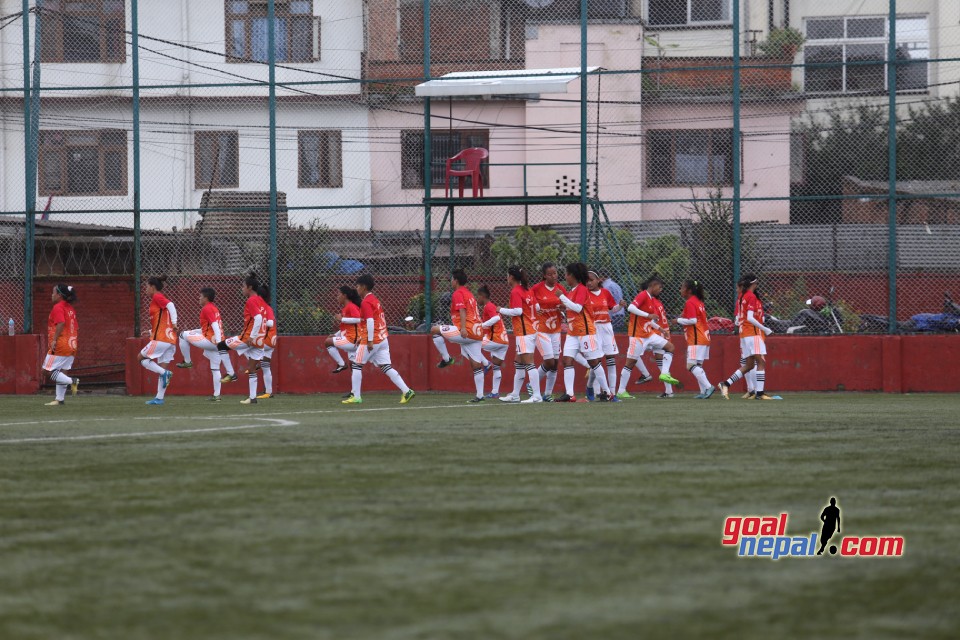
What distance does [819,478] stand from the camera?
7770 millimetres

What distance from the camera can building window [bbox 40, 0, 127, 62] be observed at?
30641mm

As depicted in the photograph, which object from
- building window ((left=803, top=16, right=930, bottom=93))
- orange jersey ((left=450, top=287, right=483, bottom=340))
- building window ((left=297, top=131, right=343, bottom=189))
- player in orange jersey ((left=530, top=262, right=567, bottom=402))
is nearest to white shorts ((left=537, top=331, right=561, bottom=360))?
player in orange jersey ((left=530, top=262, right=567, bottom=402))

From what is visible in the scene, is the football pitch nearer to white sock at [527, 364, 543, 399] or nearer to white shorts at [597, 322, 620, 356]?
white sock at [527, 364, 543, 399]

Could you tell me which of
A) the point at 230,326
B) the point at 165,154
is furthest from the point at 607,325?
the point at 165,154

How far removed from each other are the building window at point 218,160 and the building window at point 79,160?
1704 mm

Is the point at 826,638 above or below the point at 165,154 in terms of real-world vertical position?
below

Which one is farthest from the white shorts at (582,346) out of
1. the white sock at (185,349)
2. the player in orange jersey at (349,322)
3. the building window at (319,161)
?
the building window at (319,161)

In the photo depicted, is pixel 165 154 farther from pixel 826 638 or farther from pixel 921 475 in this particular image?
pixel 826 638

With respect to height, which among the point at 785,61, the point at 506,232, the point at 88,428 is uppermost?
the point at 785,61

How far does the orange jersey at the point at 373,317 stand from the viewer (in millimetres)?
18781

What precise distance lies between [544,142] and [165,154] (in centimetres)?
872

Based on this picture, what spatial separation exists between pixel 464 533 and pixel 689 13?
93.3ft

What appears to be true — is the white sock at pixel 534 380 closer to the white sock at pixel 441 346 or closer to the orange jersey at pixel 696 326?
the orange jersey at pixel 696 326

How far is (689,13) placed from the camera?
3275 centimetres
